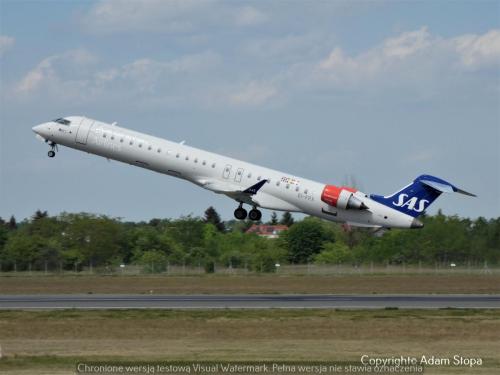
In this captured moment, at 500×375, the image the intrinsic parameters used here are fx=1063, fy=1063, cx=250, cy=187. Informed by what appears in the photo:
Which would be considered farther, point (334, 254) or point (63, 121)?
point (334, 254)

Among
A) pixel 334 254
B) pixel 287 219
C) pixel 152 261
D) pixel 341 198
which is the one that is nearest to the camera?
pixel 341 198

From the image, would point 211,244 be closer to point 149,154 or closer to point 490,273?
point 490,273

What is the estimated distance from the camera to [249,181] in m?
57.7

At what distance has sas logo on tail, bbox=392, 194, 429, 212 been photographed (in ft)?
190

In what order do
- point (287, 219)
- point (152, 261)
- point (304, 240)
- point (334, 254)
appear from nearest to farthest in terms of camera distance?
point (152, 261) → point (334, 254) → point (304, 240) → point (287, 219)

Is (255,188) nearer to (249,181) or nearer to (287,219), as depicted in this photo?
(249,181)

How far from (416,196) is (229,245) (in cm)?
5670

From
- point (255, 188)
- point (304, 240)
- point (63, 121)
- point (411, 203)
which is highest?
point (63, 121)

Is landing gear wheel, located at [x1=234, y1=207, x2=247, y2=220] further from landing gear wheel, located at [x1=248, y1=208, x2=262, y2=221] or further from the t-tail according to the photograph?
the t-tail

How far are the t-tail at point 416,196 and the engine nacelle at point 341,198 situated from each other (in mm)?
1782

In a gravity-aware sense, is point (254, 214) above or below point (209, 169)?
below

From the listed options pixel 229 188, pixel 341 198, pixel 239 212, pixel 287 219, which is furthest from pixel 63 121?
pixel 287 219

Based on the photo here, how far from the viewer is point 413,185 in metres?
57.9

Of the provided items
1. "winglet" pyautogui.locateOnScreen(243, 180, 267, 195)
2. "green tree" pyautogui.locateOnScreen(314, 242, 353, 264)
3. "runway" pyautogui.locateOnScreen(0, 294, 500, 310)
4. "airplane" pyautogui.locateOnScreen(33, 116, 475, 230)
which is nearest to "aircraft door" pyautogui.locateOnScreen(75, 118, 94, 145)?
"airplane" pyautogui.locateOnScreen(33, 116, 475, 230)
